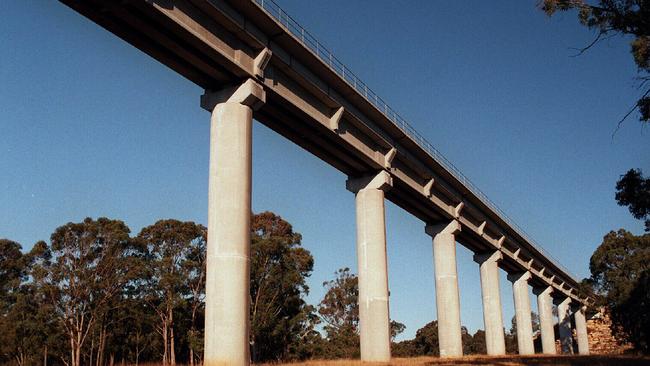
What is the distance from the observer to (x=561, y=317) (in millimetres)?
76125

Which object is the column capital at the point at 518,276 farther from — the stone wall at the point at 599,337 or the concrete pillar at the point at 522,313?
the stone wall at the point at 599,337

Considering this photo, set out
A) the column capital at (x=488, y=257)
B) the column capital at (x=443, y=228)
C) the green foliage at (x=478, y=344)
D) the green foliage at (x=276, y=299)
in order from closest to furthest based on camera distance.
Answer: the column capital at (x=443, y=228) < the column capital at (x=488, y=257) < the green foliage at (x=276, y=299) < the green foliage at (x=478, y=344)

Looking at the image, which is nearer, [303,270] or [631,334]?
[631,334]

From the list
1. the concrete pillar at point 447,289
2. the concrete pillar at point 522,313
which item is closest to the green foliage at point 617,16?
the concrete pillar at point 447,289

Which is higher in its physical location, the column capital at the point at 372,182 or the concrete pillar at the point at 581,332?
the column capital at the point at 372,182

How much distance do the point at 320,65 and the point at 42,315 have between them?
4343 cm

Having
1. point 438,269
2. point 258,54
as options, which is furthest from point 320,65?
point 438,269

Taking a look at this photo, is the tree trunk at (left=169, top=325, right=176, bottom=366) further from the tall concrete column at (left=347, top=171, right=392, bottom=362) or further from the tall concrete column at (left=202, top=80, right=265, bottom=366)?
the tall concrete column at (left=202, top=80, right=265, bottom=366)

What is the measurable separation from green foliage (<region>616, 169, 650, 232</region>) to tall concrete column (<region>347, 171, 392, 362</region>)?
11110 millimetres

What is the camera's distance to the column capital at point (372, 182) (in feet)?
101

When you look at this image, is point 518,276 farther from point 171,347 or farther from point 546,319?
point 171,347

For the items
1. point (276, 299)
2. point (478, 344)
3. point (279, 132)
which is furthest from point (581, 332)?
point (279, 132)

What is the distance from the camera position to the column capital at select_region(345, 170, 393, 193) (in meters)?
30.7

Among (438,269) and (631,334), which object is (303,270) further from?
(631,334)
